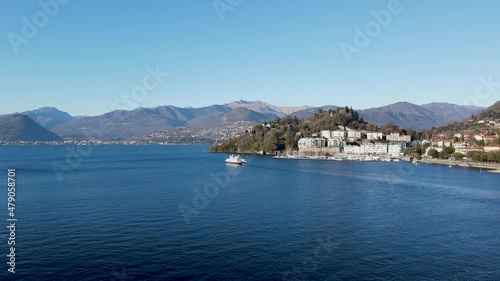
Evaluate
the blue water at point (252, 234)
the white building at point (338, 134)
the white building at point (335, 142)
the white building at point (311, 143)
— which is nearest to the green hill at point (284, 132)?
the white building at point (311, 143)

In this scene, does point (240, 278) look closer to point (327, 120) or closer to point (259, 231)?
point (259, 231)

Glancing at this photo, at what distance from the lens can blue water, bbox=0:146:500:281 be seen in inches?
543

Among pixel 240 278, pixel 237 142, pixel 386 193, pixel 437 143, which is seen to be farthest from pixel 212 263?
pixel 237 142

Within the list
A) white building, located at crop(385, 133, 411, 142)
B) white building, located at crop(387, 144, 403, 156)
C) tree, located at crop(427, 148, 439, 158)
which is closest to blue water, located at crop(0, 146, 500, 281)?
tree, located at crop(427, 148, 439, 158)

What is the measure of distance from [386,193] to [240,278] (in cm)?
2116

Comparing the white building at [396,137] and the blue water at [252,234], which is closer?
the blue water at [252,234]

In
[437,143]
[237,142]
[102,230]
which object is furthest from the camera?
[237,142]

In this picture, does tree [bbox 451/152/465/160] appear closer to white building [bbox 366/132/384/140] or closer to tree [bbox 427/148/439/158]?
tree [bbox 427/148/439/158]

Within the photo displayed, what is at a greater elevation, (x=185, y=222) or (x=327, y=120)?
(x=327, y=120)

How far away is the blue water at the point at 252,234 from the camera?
1379 centimetres

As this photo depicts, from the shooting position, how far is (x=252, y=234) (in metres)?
18.1

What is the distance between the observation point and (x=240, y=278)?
42.9ft

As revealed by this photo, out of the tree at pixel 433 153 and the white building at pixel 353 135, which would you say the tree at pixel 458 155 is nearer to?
the tree at pixel 433 153

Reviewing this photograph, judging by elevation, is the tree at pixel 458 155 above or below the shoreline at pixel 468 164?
above
